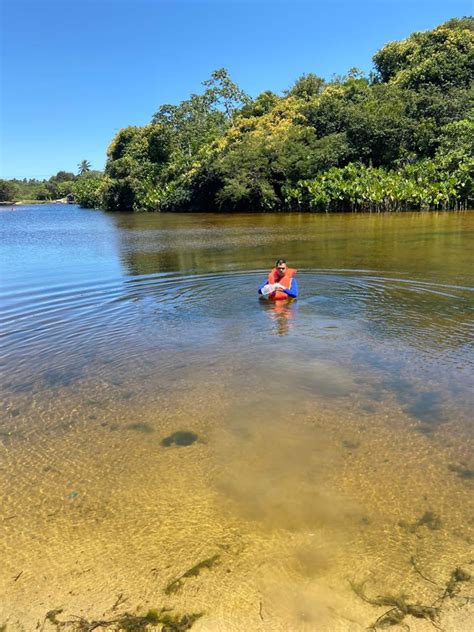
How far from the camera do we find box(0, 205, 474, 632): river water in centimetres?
334

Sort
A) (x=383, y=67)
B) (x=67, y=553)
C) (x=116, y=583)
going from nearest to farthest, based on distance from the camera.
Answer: (x=116, y=583), (x=67, y=553), (x=383, y=67)

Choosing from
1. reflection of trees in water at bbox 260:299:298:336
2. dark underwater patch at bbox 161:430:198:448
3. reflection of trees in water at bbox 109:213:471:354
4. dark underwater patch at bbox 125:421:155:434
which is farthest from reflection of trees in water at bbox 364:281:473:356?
dark underwater patch at bbox 125:421:155:434

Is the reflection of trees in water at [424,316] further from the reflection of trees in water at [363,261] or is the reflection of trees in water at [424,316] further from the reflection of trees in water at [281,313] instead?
the reflection of trees in water at [281,313]

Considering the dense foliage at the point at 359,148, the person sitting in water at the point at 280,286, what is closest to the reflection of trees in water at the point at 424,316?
the person sitting in water at the point at 280,286

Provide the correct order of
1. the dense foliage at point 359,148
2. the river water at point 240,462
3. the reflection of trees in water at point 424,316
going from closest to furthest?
the river water at point 240,462 → the reflection of trees in water at point 424,316 → the dense foliage at point 359,148

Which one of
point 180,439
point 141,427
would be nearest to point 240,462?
point 180,439

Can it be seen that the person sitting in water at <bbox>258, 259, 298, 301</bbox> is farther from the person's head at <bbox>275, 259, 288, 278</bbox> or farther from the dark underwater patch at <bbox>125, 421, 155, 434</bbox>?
the dark underwater patch at <bbox>125, 421, 155, 434</bbox>

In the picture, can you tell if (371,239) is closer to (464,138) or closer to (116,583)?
(116,583)

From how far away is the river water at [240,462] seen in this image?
3340 millimetres

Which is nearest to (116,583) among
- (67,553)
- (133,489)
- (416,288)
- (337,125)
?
(67,553)

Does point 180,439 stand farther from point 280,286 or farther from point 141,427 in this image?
point 280,286

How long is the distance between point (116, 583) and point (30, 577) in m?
0.68

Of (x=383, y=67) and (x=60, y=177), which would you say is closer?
(x=383, y=67)

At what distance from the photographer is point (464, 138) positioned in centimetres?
3947
